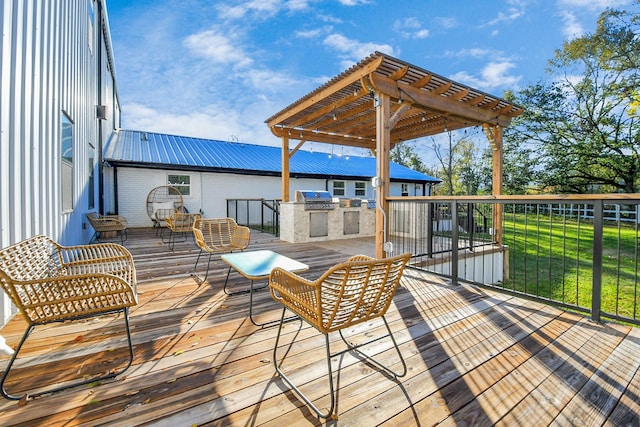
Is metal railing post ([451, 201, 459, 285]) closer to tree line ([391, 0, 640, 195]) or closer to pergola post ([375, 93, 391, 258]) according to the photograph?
pergola post ([375, 93, 391, 258])

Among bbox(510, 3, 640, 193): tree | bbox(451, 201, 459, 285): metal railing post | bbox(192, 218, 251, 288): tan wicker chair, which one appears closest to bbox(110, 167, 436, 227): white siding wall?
bbox(192, 218, 251, 288): tan wicker chair

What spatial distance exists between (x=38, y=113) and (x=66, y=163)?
5.35 feet

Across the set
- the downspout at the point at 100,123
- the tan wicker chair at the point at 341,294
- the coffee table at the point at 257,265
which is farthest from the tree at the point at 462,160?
the tan wicker chair at the point at 341,294

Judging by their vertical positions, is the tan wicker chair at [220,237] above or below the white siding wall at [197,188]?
below

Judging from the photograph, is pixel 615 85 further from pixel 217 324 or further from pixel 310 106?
pixel 217 324

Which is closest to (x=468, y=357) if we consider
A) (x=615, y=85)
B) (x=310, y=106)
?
(x=310, y=106)

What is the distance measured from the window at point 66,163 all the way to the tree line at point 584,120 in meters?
17.9

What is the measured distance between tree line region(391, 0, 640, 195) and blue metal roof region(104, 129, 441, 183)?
6.40 meters

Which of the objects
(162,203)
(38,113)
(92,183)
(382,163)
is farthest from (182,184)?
(382,163)

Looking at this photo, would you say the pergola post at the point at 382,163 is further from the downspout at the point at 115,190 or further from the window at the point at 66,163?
the downspout at the point at 115,190

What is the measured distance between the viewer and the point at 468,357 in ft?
6.57

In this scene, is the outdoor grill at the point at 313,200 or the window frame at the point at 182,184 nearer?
the outdoor grill at the point at 313,200

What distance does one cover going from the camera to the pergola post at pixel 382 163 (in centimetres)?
450

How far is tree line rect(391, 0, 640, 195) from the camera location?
12.7m
